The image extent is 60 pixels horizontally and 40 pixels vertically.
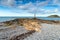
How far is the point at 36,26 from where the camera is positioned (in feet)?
6.64

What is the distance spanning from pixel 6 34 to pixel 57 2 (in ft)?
3.33

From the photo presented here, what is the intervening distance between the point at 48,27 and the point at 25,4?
56 centimetres

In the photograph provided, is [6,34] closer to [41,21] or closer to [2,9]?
[2,9]

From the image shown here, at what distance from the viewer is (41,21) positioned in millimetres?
2066

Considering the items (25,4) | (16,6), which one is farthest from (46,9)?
(16,6)

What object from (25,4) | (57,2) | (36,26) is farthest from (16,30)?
(57,2)

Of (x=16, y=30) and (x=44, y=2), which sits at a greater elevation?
(x=44, y=2)

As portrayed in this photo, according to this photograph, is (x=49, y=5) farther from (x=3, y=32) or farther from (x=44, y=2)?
(x=3, y=32)

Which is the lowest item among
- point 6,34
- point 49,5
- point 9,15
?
point 6,34

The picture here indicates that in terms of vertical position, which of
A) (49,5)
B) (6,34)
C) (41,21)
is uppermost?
(49,5)

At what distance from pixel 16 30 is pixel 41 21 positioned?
46cm

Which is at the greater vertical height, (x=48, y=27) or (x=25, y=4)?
(x=25, y=4)

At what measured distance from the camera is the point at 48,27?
2023 mm

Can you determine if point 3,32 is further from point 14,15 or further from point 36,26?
point 36,26
